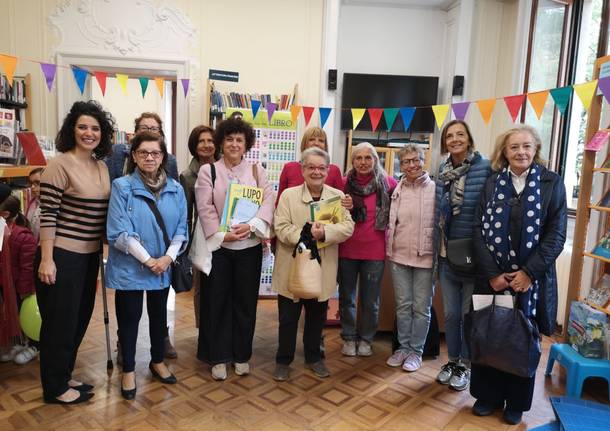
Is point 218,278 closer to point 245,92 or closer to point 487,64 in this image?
point 245,92

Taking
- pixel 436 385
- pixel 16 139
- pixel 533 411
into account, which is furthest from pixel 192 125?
pixel 533 411

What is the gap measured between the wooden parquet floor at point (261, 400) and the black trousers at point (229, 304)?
0.56 feet

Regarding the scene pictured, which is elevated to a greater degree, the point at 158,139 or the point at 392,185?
the point at 158,139

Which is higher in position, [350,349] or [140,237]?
[140,237]

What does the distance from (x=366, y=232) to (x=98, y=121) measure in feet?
5.22

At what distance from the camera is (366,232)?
8.98ft

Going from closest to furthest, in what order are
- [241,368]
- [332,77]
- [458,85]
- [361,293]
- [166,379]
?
[166,379] < [241,368] < [361,293] < [332,77] < [458,85]

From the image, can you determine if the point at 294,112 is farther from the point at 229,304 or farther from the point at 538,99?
the point at 229,304

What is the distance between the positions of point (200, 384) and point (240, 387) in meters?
0.23

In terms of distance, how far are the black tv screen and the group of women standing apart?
279 cm

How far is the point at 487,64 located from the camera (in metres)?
5.27

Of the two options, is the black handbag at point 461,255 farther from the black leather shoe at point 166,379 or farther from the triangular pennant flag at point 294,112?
the triangular pennant flag at point 294,112

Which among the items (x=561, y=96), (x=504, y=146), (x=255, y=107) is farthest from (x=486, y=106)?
(x=255, y=107)

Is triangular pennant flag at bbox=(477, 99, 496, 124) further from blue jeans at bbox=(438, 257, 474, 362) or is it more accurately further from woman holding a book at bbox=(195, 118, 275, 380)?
woman holding a book at bbox=(195, 118, 275, 380)
